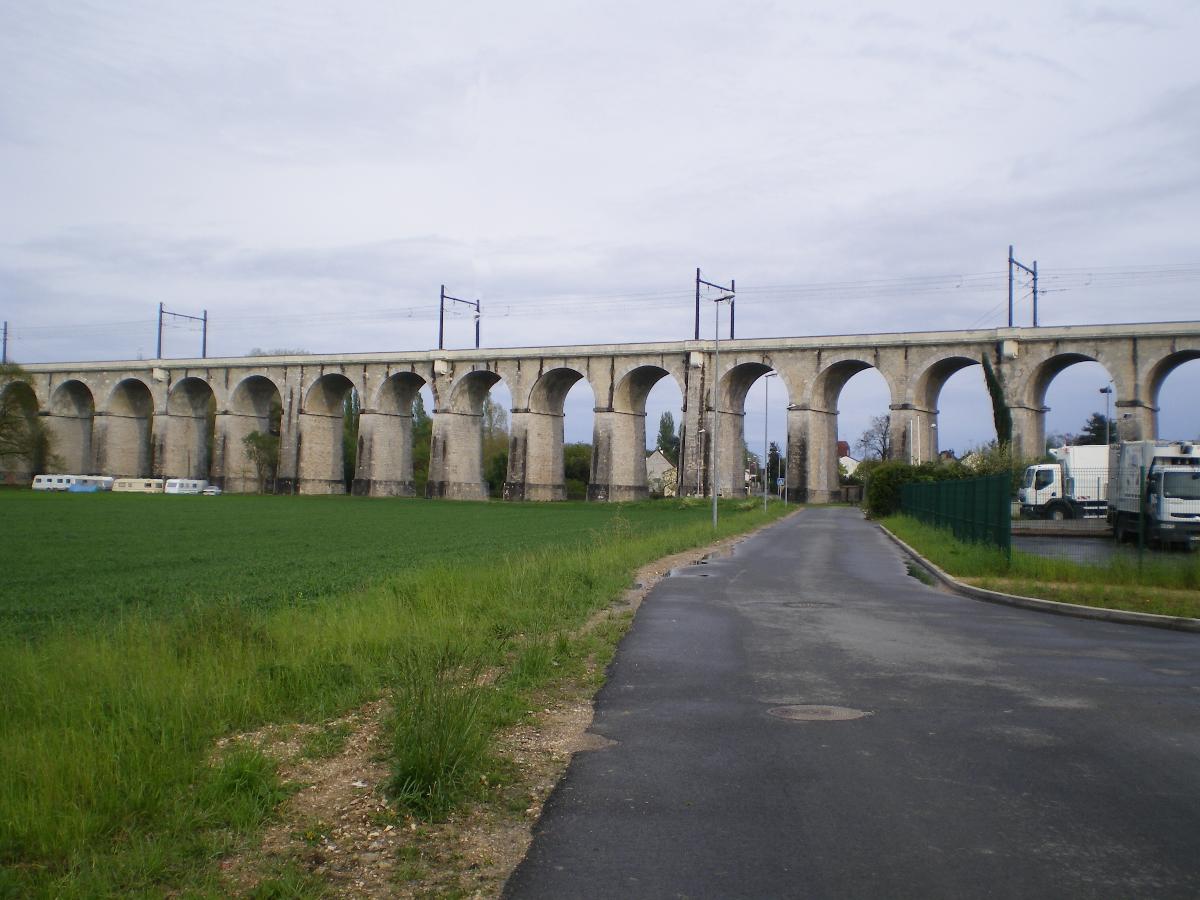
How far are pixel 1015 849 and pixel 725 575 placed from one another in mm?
14191

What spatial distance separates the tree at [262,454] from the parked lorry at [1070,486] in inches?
2196

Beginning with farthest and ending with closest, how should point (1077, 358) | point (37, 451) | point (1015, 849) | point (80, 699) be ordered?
point (37, 451)
point (1077, 358)
point (80, 699)
point (1015, 849)

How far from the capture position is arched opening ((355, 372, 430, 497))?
2859 inches

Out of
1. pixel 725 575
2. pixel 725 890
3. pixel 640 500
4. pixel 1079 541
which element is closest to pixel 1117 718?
pixel 725 890

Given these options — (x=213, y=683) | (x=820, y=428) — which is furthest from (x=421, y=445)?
(x=213, y=683)

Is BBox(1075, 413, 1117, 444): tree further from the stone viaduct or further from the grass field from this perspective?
the grass field

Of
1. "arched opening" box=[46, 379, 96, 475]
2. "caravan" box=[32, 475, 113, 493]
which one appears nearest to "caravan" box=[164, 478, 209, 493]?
"caravan" box=[32, 475, 113, 493]

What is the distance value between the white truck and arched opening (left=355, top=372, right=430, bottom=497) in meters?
53.0

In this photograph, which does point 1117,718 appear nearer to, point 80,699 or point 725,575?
point 80,699

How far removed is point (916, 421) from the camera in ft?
187

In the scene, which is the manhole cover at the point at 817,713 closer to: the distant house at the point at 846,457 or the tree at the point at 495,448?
the tree at the point at 495,448

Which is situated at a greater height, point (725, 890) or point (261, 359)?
point (261, 359)

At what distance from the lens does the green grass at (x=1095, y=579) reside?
1407 centimetres


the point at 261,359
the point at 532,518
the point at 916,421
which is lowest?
the point at 532,518
